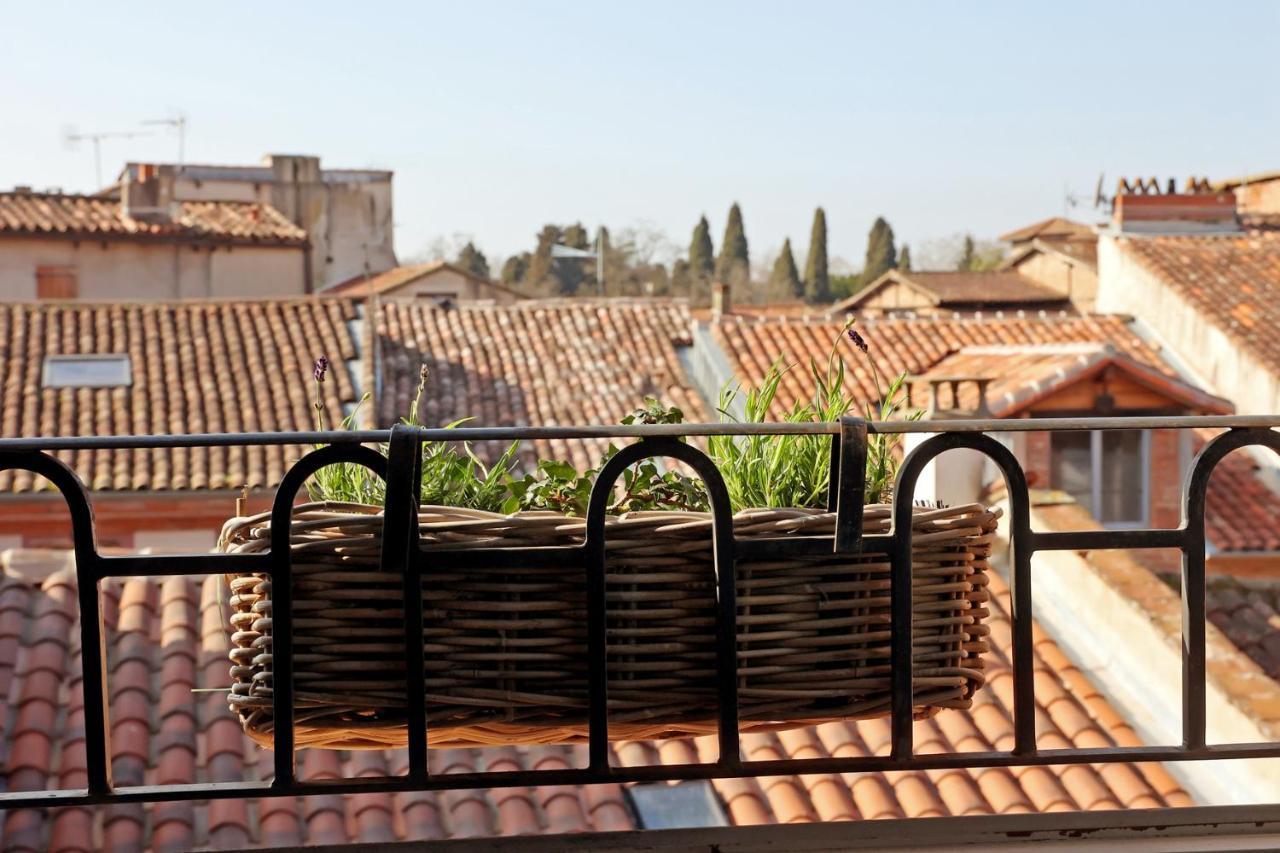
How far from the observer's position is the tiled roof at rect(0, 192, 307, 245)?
25484 millimetres

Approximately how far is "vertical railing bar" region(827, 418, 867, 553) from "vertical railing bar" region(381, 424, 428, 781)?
16.7 inches

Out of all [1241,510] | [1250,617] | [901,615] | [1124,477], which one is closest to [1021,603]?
[901,615]

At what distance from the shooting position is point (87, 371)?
17656 millimetres

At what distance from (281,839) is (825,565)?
4.64 metres

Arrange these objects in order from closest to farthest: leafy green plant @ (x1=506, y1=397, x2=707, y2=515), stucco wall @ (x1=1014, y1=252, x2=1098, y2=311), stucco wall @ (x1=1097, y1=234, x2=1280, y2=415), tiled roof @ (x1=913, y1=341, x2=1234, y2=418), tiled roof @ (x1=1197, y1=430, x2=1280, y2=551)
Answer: leafy green plant @ (x1=506, y1=397, x2=707, y2=515) < tiled roof @ (x1=913, y1=341, x2=1234, y2=418) < tiled roof @ (x1=1197, y1=430, x2=1280, y2=551) < stucco wall @ (x1=1097, y1=234, x2=1280, y2=415) < stucco wall @ (x1=1014, y1=252, x2=1098, y2=311)

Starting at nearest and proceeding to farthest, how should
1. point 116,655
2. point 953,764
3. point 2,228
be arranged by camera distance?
1. point 953,764
2. point 116,655
3. point 2,228

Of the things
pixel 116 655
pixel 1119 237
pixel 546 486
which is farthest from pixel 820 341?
pixel 546 486

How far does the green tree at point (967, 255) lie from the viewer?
5722cm

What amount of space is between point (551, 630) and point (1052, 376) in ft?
48.5

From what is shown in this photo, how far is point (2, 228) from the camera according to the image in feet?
82.4

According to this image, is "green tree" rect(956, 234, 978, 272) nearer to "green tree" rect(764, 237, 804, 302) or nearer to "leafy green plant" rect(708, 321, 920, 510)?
"green tree" rect(764, 237, 804, 302)

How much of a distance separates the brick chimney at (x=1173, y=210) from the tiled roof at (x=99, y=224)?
13.7 metres

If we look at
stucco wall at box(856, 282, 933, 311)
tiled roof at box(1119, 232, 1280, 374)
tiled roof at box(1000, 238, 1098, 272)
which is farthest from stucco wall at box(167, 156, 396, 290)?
tiled roof at box(1119, 232, 1280, 374)

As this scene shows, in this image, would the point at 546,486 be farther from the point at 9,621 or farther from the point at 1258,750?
the point at 9,621
